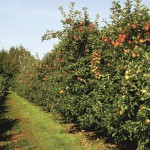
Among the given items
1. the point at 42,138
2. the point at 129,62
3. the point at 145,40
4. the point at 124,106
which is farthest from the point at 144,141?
the point at 42,138

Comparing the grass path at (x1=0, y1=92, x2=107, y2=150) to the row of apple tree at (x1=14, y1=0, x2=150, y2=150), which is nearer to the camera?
the row of apple tree at (x1=14, y1=0, x2=150, y2=150)

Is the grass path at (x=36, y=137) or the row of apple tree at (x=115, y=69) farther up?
the row of apple tree at (x=115, y=69)

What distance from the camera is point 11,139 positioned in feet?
43.8


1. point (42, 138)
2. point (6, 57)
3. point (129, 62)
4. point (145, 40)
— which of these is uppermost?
point (6, 57)

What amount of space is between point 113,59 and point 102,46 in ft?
3.67

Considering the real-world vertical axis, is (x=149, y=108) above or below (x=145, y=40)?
below

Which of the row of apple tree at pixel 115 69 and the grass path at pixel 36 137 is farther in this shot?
the grass path at pixel 36 137

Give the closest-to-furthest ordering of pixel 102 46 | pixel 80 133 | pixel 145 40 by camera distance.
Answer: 1. pixel 145 40
2. pixel 102 46
3. pixel 80 133

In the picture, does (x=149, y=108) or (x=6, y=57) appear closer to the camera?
(x=149, y=108)

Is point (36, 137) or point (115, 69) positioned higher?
point (115, 69)

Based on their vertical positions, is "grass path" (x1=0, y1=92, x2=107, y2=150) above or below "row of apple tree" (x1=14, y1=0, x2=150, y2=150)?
below

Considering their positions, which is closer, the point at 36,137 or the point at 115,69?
the point at 115,69

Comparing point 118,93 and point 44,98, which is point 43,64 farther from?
point 118,93

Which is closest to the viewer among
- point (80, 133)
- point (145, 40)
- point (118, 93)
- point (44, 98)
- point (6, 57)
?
point (145, 40)
